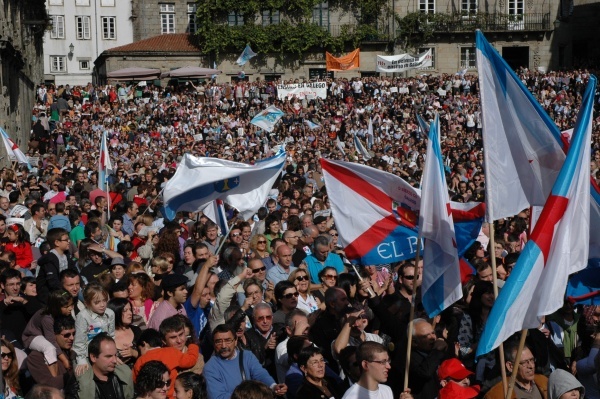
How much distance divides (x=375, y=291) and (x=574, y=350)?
2.20m

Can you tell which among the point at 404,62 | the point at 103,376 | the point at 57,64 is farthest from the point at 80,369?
the point at 57,64

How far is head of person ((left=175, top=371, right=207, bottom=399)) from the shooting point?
732 cm

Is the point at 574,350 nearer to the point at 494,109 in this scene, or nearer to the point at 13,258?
the point at 494,109

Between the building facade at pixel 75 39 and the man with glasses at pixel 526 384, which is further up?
the building facade at pixel 75 39

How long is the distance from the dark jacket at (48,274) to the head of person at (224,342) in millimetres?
3242

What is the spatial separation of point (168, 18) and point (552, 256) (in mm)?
58255

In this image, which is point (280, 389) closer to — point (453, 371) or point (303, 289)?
point (453, 371)

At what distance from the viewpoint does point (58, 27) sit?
67.9 meters

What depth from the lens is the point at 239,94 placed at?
4419 cm

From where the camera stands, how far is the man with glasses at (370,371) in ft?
23.9

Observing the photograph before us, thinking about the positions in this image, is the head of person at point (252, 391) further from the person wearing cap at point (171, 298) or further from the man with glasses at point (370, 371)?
the person wearing cap at point (171, 298)

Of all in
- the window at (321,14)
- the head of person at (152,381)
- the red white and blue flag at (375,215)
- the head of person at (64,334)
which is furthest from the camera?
the window at (321,14)

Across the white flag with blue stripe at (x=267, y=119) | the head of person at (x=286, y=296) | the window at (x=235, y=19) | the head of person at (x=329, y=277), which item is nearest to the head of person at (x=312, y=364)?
the head of person at (x=286, y=296)

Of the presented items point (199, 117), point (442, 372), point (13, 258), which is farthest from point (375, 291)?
point (199, 117)
